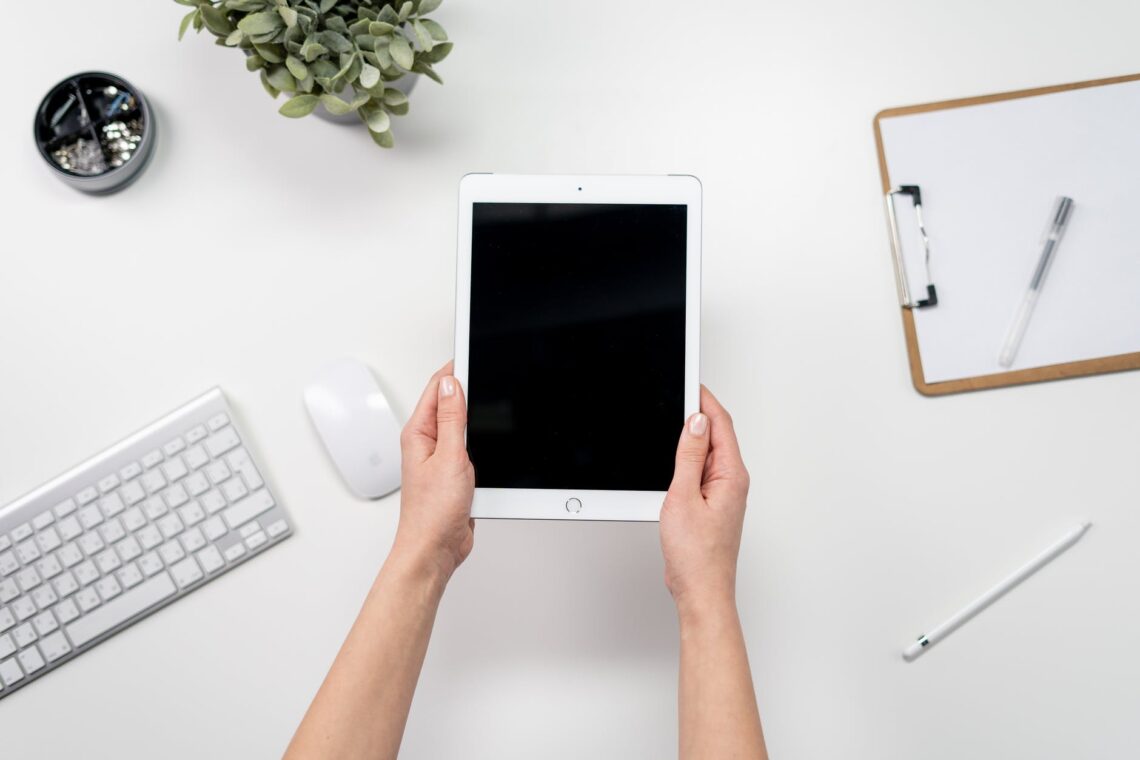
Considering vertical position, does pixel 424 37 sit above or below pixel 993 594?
above

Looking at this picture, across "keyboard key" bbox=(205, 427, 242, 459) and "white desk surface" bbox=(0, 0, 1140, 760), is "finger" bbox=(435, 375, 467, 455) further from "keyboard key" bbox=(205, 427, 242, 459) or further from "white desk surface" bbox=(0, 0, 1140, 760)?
"keyboard key" bbox=(205, 427, 242, 459)

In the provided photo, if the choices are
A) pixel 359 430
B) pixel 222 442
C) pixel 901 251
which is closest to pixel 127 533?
pixel 222 442

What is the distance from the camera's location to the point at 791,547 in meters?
0.72

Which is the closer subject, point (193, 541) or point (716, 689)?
point (716, 689)

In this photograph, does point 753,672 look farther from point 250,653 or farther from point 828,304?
point 250,653

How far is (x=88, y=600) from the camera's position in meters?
0.70

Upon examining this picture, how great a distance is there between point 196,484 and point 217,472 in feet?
0.07

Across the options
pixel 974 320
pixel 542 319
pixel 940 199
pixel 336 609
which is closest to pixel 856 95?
pixel 940 199

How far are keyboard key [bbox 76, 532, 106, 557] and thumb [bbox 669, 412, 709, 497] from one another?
19.6 inches

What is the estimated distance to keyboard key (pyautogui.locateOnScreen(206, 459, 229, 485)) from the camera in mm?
715

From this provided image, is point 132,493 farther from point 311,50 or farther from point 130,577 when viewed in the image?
point 311,50

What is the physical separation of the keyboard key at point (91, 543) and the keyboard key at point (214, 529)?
0.09 meters

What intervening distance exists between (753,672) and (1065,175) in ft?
1.77

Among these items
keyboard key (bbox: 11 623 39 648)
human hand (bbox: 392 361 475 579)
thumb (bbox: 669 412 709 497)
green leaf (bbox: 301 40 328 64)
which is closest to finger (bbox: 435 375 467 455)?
human hand (bbox: 392 361 475 579)
